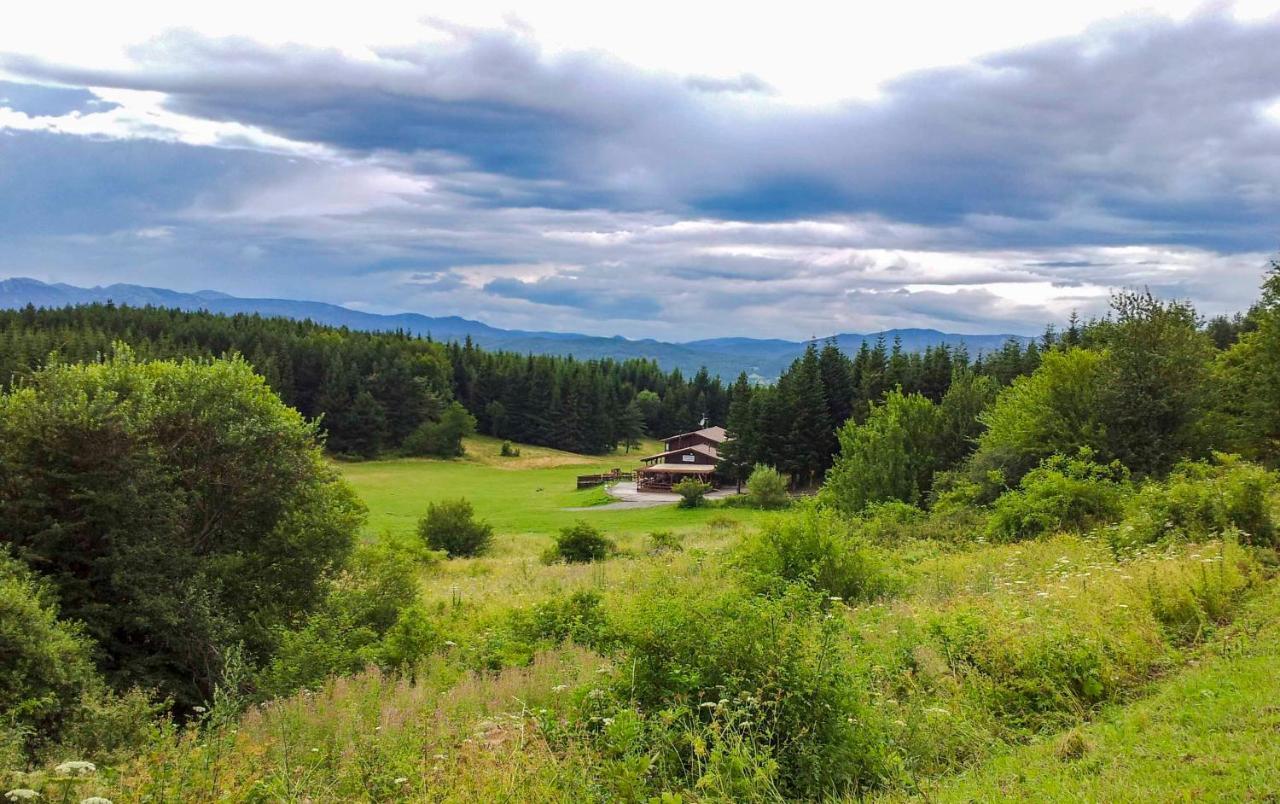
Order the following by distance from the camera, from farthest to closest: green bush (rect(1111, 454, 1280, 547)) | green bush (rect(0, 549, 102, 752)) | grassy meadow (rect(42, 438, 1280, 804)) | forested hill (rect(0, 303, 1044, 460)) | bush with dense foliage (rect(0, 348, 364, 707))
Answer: forested hill (rect(0, 303, 1044, 460))
green bush (rect(1111, 454, 1280, 547))
bush with dense foliage (rect(0, 348, 364, 707))
green bush (rect(0, 549, 102, 752))
grassy meadow (rect(42, 438, 1280, 804))

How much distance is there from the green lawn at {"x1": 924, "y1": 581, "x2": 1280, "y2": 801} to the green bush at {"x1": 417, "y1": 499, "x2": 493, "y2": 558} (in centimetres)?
3758

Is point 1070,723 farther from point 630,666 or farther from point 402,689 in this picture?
point 402,689

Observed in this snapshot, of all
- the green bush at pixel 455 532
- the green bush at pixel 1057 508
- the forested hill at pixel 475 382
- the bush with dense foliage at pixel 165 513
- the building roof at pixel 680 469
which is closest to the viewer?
the bush with dense foliage at pixel 165 513

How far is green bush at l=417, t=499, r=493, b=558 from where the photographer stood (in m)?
41.9

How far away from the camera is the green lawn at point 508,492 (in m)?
56.8

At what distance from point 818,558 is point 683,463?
75.2 m

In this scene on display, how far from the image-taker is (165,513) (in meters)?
14.2

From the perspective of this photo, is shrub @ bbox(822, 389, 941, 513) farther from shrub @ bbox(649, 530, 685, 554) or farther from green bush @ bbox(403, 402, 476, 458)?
green bush @ bbox(403, 402, 476, 458)

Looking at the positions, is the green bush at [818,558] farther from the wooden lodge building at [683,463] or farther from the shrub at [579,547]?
the wooden lodge building at [683,463]

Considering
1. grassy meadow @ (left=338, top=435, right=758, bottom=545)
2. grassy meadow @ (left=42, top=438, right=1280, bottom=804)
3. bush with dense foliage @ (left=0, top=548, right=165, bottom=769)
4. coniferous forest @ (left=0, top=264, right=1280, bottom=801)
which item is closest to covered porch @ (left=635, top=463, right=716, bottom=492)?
grassy meadow @ (left=338, top=435, right=758, bottom=545)

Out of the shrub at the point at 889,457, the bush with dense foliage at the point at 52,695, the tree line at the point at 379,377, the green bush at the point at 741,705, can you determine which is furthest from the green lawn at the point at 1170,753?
the tree line at the point at 379,377

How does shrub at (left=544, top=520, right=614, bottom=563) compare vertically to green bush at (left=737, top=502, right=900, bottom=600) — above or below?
below

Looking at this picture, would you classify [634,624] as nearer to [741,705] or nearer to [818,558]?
[741,705]

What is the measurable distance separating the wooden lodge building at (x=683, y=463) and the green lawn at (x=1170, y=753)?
7164 cm
